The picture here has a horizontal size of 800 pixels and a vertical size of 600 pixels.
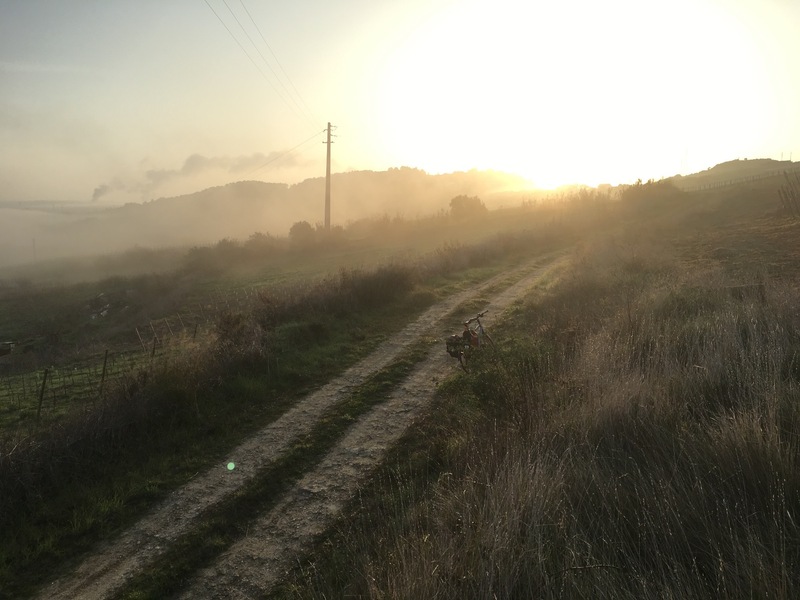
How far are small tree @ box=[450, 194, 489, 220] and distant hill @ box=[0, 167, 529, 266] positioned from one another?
167 feet

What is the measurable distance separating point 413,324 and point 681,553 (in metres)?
10.7

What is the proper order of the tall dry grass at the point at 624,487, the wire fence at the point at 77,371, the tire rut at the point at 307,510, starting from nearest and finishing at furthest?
1. the tall dry grass at the point at 624,487
2. the tire rut at the point at 307,510
3. the wire fence at the point at 77,371

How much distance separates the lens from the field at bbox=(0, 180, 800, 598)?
10.2ft

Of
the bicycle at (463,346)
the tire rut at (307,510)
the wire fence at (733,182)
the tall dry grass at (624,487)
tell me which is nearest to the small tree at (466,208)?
the wire fence at (733,182)

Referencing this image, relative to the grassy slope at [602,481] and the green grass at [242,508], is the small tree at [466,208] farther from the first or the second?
the green grass at [242,508]

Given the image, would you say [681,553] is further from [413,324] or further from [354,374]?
[413,324]

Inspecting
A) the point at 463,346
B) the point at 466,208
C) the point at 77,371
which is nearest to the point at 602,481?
the point at 463,346

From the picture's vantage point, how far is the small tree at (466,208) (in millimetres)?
53672

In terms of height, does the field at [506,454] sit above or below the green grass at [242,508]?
above

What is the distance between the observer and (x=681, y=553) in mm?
3076

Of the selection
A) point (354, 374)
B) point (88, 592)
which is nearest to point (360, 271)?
point (354, 374)

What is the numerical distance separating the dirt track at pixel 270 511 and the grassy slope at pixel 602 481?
375mm

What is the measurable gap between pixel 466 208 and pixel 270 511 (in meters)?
52.0

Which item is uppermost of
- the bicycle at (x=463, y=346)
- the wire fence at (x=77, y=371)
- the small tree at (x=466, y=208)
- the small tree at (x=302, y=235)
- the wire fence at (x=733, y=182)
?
the wire fence at (x=733, y=182)
